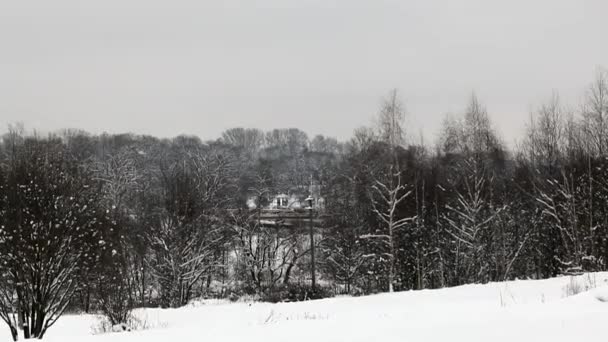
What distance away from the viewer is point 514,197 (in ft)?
109

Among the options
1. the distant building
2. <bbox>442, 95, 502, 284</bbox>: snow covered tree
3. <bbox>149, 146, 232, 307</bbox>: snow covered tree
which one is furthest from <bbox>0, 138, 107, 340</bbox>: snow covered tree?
the distant building

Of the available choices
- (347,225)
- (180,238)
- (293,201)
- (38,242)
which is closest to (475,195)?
(347,225)

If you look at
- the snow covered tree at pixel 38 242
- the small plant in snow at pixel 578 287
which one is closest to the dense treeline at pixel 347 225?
the snow covered tree at pixel 38 242

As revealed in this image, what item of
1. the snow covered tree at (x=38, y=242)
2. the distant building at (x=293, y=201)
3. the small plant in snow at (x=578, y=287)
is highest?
the distant building at (x=293, y=201)

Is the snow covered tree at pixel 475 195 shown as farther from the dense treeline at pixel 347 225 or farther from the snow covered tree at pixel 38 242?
the snow covered tree at pixel 38 242

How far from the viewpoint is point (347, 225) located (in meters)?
35.0

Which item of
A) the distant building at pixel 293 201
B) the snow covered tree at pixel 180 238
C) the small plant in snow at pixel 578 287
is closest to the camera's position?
the small plant in snow at pixel 578 287

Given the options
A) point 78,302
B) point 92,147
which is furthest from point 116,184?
point 92,147

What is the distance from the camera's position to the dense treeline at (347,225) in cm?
1318

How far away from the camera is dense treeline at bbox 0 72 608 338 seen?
43.2 ft

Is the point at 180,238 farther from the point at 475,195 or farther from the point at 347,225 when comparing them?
the point at 475,195

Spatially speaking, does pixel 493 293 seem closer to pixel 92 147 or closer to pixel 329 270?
pixel 329 270

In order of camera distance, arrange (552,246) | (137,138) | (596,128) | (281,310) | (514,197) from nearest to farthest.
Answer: (281,310), (596,128), (552,246), (514,197), (137,138)

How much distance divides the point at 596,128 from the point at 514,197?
9585 millimetres
